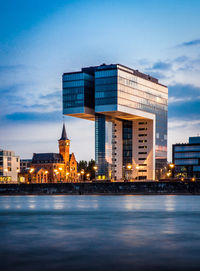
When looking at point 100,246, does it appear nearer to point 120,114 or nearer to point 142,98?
point 120,114

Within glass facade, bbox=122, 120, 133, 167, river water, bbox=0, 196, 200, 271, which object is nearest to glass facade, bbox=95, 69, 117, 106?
glass facade, bbox=122, 120, 133, 167

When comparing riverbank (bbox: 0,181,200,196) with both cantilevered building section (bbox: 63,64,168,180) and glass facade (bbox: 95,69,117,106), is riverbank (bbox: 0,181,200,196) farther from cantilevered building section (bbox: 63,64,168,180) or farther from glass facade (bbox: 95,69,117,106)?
glass facade (bbox: 95,69,117,106)

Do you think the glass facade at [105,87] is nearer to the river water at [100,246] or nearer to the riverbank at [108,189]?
the riverbank at [108,189]

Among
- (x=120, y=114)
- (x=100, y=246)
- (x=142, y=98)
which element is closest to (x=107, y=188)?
(x=120, y=114)

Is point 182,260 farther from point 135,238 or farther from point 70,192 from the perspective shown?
point 70,192

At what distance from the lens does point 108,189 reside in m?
116

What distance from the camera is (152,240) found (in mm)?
27969

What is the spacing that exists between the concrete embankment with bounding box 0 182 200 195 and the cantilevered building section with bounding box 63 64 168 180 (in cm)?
4813

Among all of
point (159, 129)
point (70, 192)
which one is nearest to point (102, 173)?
point (159, 129)

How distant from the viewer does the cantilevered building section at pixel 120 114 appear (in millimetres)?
170000

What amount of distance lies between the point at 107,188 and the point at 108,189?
383 mm

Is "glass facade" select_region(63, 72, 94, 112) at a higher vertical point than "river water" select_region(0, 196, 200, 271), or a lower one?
higher

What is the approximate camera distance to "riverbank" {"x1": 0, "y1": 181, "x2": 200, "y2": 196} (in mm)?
110938

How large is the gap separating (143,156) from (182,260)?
171736 mm
